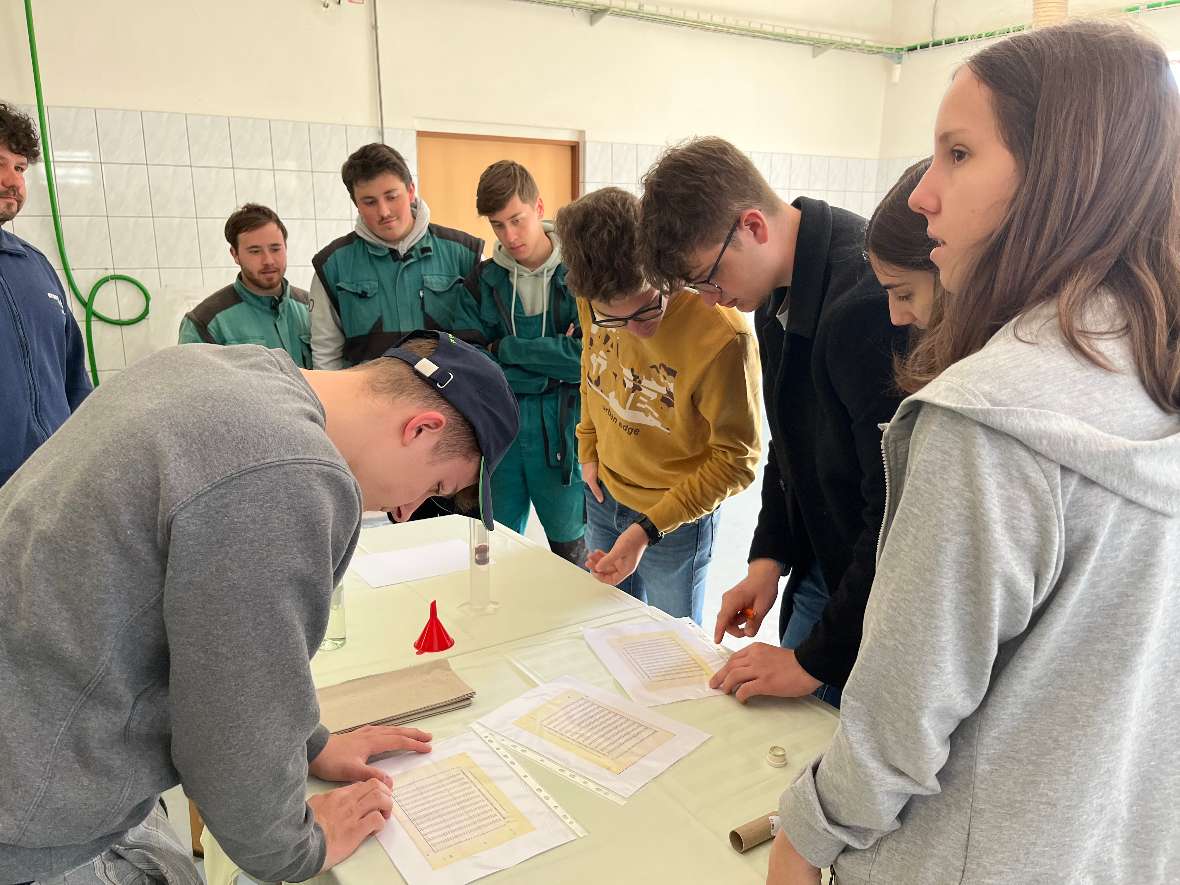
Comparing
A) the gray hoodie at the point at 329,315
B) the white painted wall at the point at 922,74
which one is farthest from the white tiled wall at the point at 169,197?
the white painted wall at the point at 922,74

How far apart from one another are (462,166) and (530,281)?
7.73 ft

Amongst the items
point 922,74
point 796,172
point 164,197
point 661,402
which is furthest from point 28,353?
point 922,74

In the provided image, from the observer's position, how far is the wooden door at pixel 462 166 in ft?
14.9

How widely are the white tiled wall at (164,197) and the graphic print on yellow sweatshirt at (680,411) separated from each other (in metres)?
2.79

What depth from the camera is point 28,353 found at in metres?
2.00

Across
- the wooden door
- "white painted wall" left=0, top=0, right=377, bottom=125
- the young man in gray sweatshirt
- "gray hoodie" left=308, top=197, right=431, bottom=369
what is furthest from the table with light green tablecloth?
the wooden door

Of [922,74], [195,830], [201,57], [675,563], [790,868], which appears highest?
[922,74]

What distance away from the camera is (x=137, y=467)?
699mm

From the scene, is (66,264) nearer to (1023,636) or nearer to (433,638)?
(433,638)

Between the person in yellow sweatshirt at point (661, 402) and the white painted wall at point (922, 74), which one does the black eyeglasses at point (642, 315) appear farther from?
the white painted wall at point (922, 74)

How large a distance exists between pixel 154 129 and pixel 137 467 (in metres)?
3.72

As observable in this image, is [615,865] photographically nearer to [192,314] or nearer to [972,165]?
[972,165]

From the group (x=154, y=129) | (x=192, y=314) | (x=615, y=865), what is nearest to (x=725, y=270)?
(x=615, y=865)

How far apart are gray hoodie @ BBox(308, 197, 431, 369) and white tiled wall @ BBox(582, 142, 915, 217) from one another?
2.56 metres
